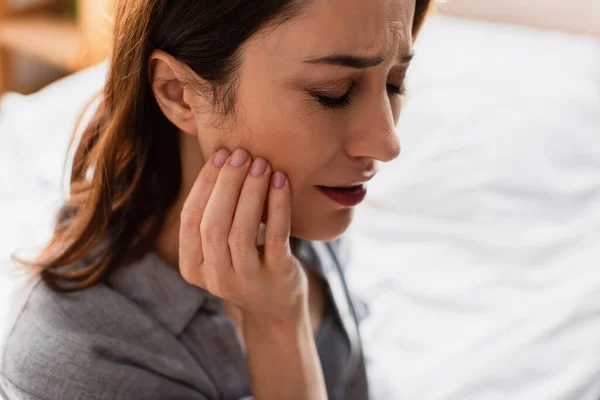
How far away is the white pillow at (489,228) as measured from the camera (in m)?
1.12

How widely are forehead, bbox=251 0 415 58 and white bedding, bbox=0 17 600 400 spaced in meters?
0.61

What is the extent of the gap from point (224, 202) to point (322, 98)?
174 mm

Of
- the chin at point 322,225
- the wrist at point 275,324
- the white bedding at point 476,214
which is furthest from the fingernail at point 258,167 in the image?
the white bedding at point 476,214

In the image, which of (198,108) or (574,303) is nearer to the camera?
(198,108)

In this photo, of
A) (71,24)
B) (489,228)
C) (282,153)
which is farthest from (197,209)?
(71,24)

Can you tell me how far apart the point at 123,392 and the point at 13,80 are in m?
2.61

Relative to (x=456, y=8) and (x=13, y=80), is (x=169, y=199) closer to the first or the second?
(x=456, y=8)

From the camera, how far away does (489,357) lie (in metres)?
1.12

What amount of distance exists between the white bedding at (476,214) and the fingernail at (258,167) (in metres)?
0.49

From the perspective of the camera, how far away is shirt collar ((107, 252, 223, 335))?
923 mm

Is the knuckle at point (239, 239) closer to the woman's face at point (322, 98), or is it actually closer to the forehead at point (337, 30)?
the woman's face at point (322, 98)

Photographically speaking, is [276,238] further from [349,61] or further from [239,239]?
[349,61]

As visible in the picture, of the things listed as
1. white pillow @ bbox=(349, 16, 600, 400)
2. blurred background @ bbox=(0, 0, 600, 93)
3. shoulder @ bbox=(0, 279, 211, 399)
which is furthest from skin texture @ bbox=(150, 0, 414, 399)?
blurred background @ bbox=(0, 0, 600, 93)

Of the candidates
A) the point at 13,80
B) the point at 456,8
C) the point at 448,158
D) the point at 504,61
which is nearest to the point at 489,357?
the point at 448,158
